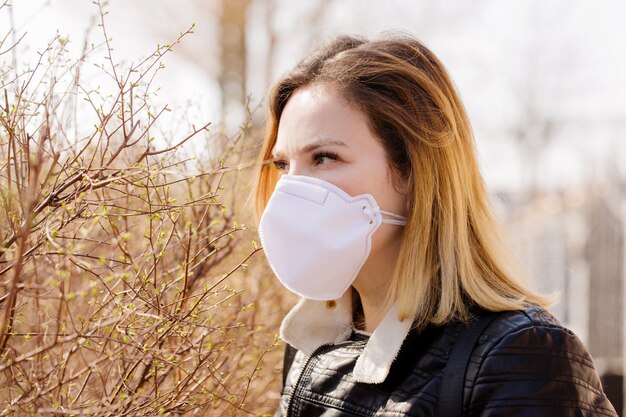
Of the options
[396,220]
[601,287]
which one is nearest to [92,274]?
[396,220]

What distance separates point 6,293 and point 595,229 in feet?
25.9

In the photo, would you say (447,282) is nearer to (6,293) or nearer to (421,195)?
(421,195)

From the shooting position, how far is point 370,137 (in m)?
2.24

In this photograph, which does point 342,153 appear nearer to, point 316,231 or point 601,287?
point 316,231

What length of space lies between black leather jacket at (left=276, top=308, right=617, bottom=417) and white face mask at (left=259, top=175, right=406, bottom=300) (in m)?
0.32

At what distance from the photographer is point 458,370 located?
1.85 meters

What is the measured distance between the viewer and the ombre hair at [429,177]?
2.13m

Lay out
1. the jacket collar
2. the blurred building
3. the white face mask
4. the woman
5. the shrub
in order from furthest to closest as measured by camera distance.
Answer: the blurred building, the jacket collar, the white face mask, the woman, the shrub

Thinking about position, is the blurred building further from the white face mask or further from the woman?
the white face mask

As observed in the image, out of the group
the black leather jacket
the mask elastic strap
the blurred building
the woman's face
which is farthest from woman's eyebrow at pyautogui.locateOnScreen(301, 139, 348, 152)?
the blurred building

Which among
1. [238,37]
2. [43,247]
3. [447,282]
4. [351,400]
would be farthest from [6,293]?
[238,37]

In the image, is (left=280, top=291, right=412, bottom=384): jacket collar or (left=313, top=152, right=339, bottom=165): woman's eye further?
(left=280, top=291, right=412, bottom=384): jacket collar

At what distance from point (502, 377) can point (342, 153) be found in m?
0.82

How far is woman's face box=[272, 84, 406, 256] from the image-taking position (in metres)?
2.21
